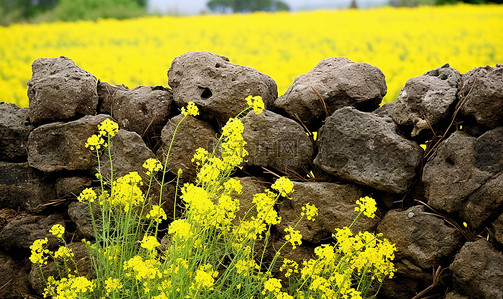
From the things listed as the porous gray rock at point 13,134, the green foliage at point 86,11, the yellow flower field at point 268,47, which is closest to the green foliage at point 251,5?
the green foliage at point 86,11

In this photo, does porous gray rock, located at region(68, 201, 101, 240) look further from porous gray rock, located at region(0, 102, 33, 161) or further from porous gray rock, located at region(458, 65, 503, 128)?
porous gray rock, located at region(458, 65, 503, 128)

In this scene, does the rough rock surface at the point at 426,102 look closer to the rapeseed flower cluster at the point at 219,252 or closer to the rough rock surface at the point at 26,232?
the rapeseed flower cluster at the point at 219,252

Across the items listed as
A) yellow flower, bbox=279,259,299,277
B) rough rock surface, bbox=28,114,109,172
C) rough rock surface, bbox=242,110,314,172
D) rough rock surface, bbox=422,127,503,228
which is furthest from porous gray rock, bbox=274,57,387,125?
rough rock surface, bbox=28,114,109,172

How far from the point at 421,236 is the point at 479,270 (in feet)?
1.15

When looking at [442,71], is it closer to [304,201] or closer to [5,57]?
[304,201]

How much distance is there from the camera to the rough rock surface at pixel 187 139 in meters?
3.38

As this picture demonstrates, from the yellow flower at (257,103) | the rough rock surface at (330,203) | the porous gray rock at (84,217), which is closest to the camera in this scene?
the yellow flower at (257,103)

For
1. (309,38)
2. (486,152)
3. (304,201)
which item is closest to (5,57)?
(309,38)

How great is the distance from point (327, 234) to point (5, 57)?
8520 mm

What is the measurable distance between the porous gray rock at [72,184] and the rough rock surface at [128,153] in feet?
0.66

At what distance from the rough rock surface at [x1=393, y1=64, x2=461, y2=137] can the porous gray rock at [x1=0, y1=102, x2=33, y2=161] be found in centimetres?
A: 258

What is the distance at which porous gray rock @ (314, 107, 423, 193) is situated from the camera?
114 inches

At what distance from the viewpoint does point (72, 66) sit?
3594mm

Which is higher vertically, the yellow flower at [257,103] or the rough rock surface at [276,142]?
the yellow flower at [257,103]
